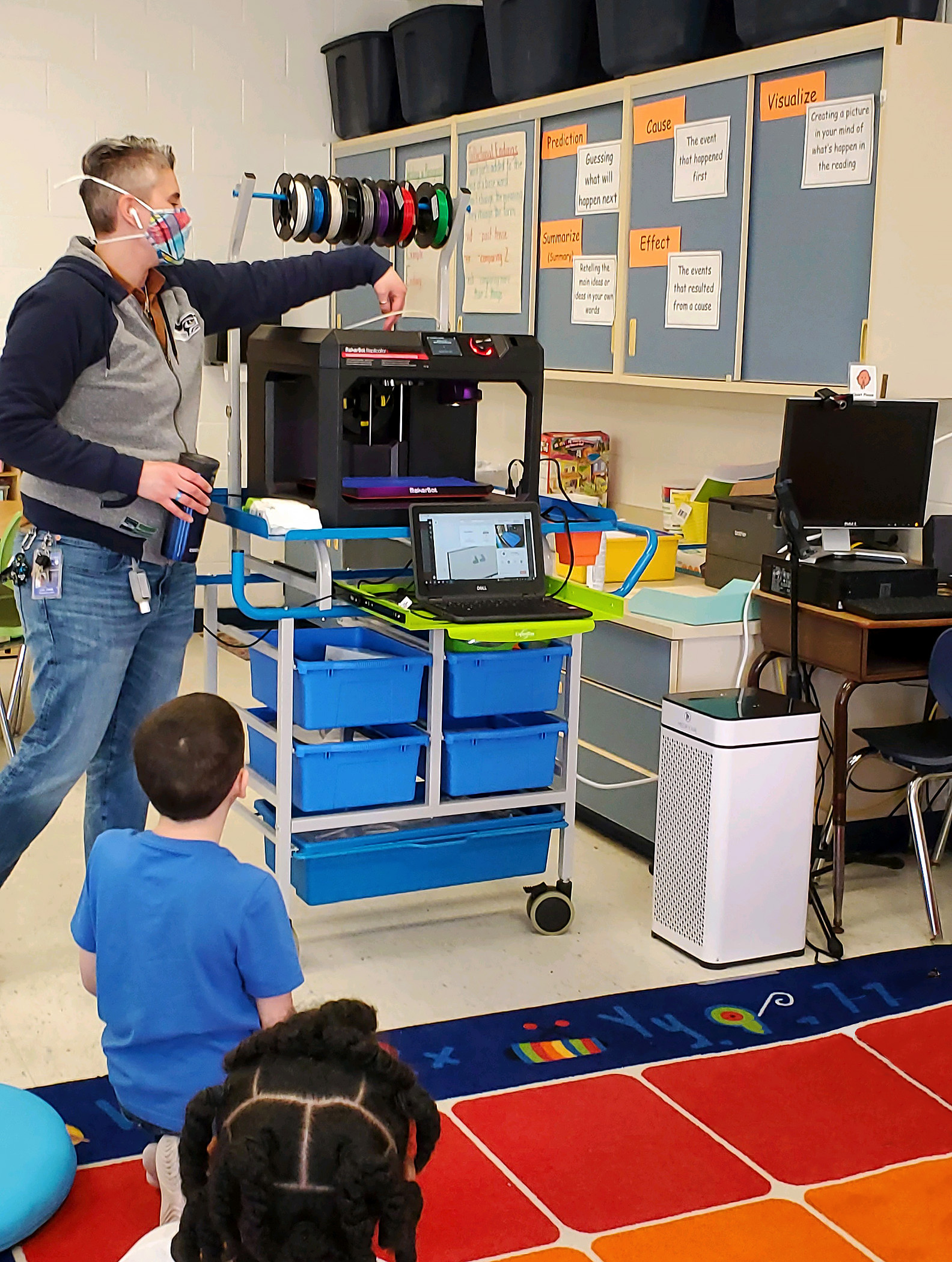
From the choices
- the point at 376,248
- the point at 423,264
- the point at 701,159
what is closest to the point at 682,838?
the point at 701,159

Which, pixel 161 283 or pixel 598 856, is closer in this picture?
pixel 161 283

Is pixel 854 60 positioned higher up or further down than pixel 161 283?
higher up

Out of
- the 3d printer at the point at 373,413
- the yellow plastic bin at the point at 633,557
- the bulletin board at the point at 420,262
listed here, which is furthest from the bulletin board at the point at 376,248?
the 3d printer at the point at 373,413

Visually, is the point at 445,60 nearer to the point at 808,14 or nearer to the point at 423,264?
the point at 423,264

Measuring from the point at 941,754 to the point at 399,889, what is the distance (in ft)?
4.20

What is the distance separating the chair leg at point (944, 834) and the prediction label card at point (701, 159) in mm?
1736

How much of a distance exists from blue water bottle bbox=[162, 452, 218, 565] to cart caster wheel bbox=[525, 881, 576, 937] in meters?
1.15

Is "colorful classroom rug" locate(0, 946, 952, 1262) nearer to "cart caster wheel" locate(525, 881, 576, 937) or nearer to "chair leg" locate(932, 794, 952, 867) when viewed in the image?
"cart caster wheel" locate(525, 881, 576, 937)

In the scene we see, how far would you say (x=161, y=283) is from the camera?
8.79 ft

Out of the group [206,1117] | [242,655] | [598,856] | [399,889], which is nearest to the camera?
[206,1117]

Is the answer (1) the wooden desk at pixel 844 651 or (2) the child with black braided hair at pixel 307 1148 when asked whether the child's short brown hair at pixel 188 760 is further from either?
(1) the wooden desk at pixel 844 651

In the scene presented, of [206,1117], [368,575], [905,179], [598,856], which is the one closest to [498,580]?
[368,575]

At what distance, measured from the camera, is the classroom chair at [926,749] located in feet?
9.84

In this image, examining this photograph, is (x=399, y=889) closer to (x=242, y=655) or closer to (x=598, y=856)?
(x=598, y=856)
